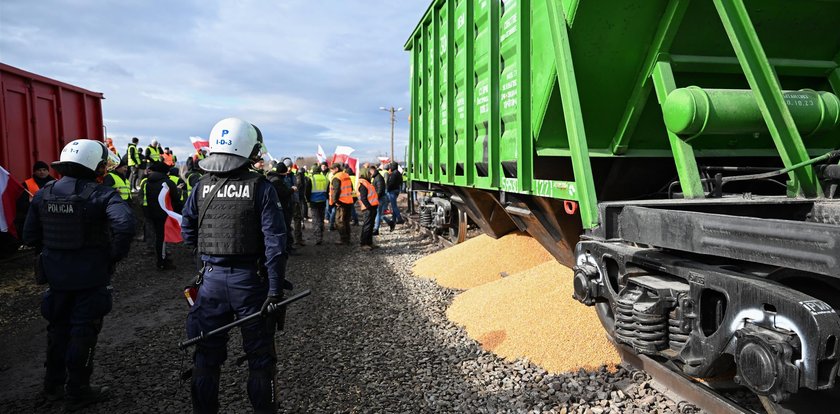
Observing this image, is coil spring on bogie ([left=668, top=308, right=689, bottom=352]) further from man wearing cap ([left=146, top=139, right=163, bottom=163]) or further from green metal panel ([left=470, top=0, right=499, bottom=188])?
man wearing cap ([left=146, top=139, right=163, bottom=163])

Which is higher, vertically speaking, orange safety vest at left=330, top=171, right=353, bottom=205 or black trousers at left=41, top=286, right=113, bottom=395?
orange safety vest at left=330, top=171, right=353, bottom=205

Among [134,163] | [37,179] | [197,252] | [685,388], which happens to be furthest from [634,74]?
[134,163]

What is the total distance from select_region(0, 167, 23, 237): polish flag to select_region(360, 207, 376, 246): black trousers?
5885 millimetres

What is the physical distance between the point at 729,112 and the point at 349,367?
3373 millimetres

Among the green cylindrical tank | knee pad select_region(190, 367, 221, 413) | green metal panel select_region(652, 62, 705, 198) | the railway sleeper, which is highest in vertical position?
the green cylindrical tank

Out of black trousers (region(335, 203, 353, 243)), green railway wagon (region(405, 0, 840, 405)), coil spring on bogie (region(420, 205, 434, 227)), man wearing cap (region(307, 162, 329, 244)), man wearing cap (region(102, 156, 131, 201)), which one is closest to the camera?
green railway wagon (region(405, 0, 840, 405))

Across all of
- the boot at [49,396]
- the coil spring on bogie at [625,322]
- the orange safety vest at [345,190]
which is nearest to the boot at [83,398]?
the boot at [49,396]

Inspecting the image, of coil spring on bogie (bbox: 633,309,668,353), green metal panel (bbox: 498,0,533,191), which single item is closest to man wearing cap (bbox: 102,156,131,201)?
green metal panel (bbox: 498,0,533,191)

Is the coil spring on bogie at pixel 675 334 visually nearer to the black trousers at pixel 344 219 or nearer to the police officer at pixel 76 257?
the police officer at pixel 76 257

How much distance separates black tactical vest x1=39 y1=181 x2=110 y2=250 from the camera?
3.75 metres

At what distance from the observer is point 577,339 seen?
4148 mm

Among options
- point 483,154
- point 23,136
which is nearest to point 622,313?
point 483,154

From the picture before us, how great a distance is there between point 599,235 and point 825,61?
97.6 inches

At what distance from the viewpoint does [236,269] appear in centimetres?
318
